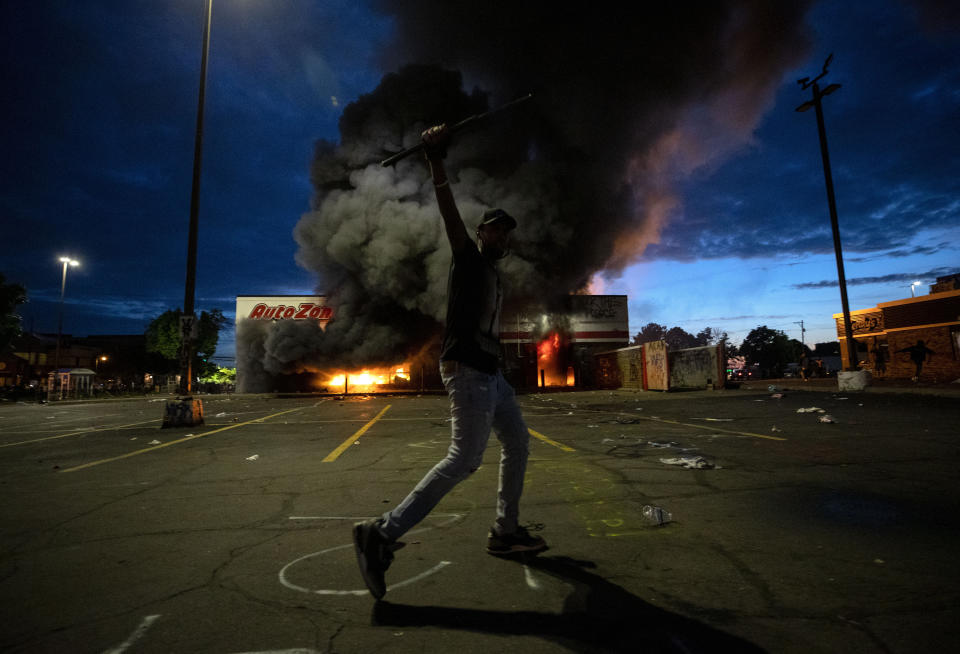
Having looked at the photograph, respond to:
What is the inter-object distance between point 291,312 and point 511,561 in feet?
115

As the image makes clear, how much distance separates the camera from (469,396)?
236cm

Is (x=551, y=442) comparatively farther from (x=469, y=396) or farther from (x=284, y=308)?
(x=284, y=308)

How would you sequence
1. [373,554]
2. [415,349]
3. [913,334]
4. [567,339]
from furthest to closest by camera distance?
[567,339] → [415,349] → [913,334] → [373,554]

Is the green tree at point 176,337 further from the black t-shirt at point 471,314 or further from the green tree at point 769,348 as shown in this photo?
the green tree at point 769,348

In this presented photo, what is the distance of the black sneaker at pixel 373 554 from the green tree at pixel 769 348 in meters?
82.0

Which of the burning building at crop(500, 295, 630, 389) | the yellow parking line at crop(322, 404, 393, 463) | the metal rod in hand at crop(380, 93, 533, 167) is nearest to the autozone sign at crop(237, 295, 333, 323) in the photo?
the burning building at crop(500, 295, 630, 389)

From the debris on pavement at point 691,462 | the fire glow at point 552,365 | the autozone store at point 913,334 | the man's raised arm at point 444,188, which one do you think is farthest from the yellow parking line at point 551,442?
the fire glow at point 552,365

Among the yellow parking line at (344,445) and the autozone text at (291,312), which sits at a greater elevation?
the autozone text at (291,312)

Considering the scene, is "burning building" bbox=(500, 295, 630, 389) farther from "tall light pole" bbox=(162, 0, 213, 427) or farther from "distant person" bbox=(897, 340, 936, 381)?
"tall light pole" bbox=(162, 0, 213, 427)

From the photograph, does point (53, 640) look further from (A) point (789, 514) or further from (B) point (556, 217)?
(B) point (556, 217)

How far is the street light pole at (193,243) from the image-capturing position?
982 centimetres

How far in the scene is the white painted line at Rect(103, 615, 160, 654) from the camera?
5.57 ft

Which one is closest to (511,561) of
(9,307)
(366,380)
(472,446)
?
(472,446)

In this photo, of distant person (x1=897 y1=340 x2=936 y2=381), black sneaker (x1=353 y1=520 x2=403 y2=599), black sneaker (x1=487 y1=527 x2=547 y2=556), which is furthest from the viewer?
distant person (x1=897 y1=340 x2=936 y2=381)
